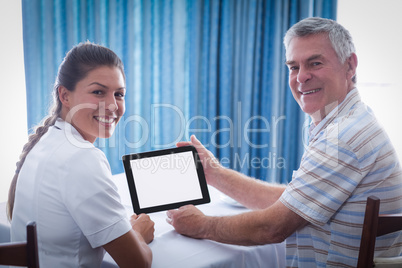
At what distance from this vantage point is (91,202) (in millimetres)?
925

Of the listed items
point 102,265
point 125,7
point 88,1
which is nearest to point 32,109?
point 88,1

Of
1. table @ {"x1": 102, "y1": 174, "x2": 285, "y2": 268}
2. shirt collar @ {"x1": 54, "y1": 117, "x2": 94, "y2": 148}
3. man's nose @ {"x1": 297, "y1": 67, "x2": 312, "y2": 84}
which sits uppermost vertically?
man's nose @ {"x1": 297, "y1": 67, "x2": 312, "y2": 84}

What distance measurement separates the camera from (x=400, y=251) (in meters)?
1.16

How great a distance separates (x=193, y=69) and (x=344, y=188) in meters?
1.95

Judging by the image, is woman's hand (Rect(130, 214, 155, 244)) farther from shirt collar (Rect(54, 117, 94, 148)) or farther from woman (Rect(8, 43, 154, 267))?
A: shirt collar (Rect(54, 117, 94, 148))

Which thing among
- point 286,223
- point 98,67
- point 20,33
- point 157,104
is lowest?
point 286,223

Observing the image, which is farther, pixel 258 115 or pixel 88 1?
pixel 258 115

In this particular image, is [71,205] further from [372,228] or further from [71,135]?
[372,228]

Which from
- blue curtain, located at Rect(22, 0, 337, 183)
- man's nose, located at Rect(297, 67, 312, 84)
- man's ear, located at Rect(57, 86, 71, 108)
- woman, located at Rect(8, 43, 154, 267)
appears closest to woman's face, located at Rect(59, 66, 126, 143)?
man's ear, located at Rect(57, 86, 71, 108)

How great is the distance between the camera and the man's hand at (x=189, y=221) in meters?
1.20

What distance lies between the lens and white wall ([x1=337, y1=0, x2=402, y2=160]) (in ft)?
9.25

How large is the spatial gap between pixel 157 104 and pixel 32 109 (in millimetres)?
892

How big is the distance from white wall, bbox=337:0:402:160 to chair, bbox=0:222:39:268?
106 inches

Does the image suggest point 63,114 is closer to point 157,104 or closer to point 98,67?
point 98,67
